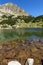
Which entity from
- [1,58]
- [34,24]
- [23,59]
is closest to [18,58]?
[23,59]

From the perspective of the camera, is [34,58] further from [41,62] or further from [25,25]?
[25,25]

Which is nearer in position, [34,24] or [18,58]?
[18,58]

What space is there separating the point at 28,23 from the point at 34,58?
614 ft

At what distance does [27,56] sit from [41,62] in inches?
43.6

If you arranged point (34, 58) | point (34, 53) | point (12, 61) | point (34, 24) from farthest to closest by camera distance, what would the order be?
point (34, 24)
point (34, 53)
point (34, 58)
point (12, 61)

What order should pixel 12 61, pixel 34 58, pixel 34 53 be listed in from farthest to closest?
pixel 34 53
pixel 34 58
pixel 12 61

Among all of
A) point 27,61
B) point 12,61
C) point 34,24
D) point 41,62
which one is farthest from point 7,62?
point 34,24

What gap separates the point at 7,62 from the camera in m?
12.2

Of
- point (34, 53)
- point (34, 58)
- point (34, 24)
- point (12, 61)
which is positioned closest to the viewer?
point (12, 61)

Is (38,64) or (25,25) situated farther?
(25,25)

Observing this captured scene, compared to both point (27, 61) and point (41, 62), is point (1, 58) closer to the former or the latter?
point (27, 61)

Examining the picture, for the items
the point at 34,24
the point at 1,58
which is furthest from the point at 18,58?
the point at 34,24

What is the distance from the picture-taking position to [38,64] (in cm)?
1235

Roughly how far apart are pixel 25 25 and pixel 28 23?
410 centimetres
